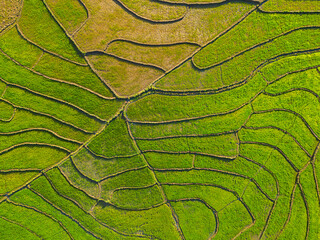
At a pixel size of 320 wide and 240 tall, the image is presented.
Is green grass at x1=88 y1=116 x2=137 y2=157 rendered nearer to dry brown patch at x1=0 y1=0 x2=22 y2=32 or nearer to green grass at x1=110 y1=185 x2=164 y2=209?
green grass at x1=110 y1=185 x2=164 y2=209

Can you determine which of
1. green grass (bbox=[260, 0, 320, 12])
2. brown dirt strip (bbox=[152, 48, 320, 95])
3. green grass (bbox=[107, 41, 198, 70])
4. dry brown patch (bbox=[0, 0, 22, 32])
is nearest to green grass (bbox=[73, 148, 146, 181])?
brown dirt strip (bbox=[152, 48, 320, 95])

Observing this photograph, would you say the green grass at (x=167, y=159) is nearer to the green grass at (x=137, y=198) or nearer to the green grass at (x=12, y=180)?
the green grass at (x=137, y=198)

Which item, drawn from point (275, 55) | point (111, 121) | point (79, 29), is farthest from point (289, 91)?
point (79, 29)

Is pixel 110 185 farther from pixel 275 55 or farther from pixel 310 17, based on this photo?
pixel 310 17

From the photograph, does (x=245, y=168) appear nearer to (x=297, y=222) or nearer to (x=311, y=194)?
(x=311, y=194)

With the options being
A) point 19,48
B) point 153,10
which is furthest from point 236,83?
point 19,48

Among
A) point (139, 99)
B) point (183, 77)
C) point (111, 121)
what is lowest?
point (111, 121)

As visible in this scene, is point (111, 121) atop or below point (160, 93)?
below
